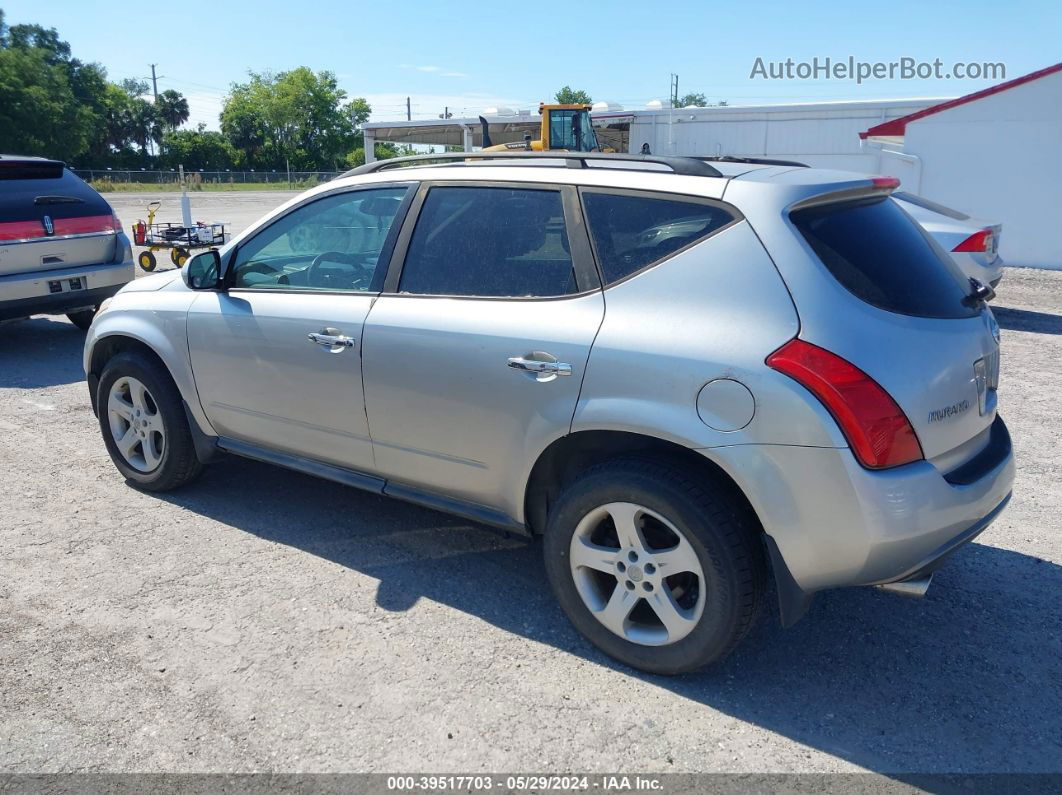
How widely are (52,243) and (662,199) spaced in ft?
22.7

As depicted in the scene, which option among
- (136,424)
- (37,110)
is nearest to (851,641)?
(136,424)

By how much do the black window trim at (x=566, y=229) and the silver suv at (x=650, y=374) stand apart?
1 centimetres

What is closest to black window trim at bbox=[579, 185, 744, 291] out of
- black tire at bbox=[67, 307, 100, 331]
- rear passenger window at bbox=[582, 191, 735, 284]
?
rear passenger window at bbox=[582, 191, 735, 284]

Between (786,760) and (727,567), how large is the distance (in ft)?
2.05

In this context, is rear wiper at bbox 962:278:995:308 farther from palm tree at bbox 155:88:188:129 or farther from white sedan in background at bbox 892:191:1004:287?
palm tree at bbox 155:88:188:129

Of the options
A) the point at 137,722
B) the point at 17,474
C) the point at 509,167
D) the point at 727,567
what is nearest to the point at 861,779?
the point at 727,567

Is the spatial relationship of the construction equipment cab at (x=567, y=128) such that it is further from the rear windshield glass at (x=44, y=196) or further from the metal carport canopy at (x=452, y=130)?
the rear windshield glass at (x=44, y=196)

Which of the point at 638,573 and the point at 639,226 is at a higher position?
the point at 639,226

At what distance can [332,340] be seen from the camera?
12.3ft

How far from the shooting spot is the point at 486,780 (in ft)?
8.60

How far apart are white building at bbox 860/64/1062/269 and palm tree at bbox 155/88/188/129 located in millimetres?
90909

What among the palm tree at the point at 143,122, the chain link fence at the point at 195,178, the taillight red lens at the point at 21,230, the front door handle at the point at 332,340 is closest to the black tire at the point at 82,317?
the taillight red lens at the point at 21,230

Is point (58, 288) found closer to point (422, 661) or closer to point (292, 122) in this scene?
point (422, 661)

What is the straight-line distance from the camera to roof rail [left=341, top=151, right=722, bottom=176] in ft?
10.5
